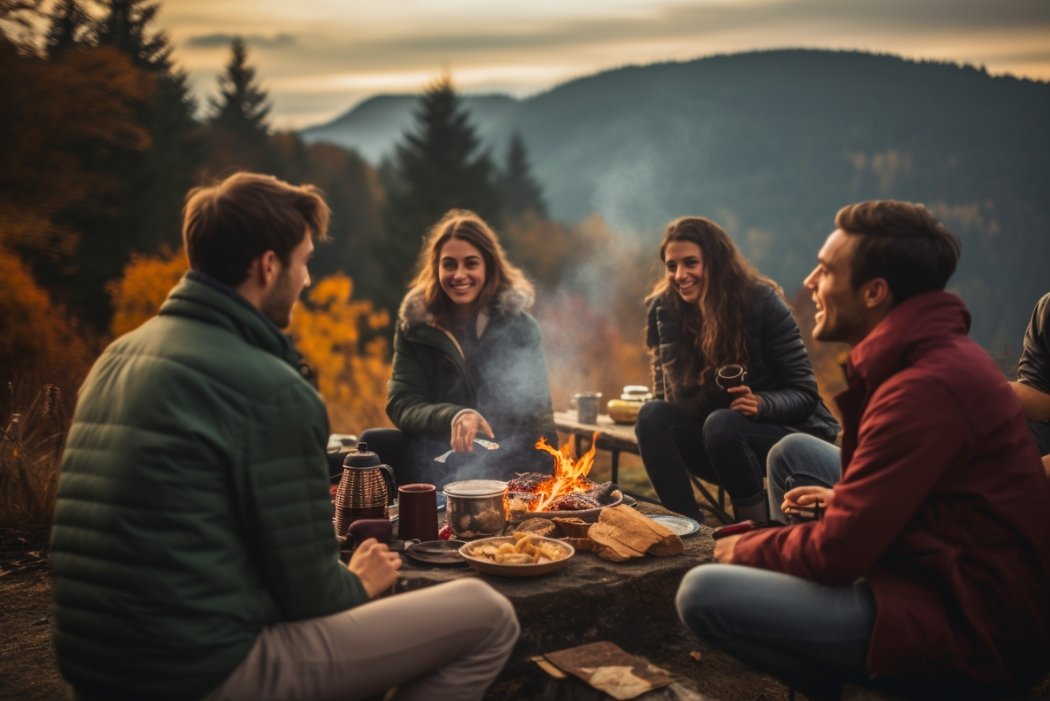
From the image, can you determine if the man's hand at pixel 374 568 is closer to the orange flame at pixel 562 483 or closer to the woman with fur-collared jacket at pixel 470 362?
the orange flame at pixel 562 483

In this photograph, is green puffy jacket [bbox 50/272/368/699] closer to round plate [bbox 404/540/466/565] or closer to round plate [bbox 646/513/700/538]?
round plate [bbox 404/540/466/565]

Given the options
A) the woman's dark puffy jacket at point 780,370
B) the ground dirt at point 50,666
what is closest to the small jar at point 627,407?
the woman's dark puffy jacket at point 780,370

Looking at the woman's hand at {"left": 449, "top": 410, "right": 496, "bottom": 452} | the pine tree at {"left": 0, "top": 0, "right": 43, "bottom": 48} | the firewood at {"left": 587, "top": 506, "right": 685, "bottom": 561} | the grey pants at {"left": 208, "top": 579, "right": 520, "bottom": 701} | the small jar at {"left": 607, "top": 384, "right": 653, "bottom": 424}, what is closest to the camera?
the grey pants at {"left": 208, "top": 579, "right": 520, "bottom": 701}

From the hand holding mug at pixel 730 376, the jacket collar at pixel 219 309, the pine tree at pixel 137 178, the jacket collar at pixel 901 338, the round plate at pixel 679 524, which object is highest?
the pine tree at pixel 137 178

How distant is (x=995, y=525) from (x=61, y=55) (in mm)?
18943

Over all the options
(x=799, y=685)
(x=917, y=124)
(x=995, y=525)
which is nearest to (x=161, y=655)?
(x=799, y=685)

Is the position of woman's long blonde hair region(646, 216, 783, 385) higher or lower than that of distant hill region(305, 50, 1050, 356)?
lower

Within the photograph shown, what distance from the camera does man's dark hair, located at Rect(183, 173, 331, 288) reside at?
84.3 inches

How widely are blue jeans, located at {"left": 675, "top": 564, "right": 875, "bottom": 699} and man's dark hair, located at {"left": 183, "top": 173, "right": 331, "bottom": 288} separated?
57.4 inches

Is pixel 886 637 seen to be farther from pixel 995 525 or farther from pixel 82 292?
pixel 82 292

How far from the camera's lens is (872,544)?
6.81 ft

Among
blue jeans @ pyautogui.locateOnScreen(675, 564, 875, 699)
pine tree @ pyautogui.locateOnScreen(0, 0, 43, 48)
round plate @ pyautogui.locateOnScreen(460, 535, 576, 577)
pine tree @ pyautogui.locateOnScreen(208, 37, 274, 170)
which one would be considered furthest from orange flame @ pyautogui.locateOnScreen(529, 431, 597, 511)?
pine tree @ pyautogui.locateOnScreen(208, 37, 274, 170)

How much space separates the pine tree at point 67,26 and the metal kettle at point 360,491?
1694 centimetres

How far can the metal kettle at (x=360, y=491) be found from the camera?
329 centimetres
